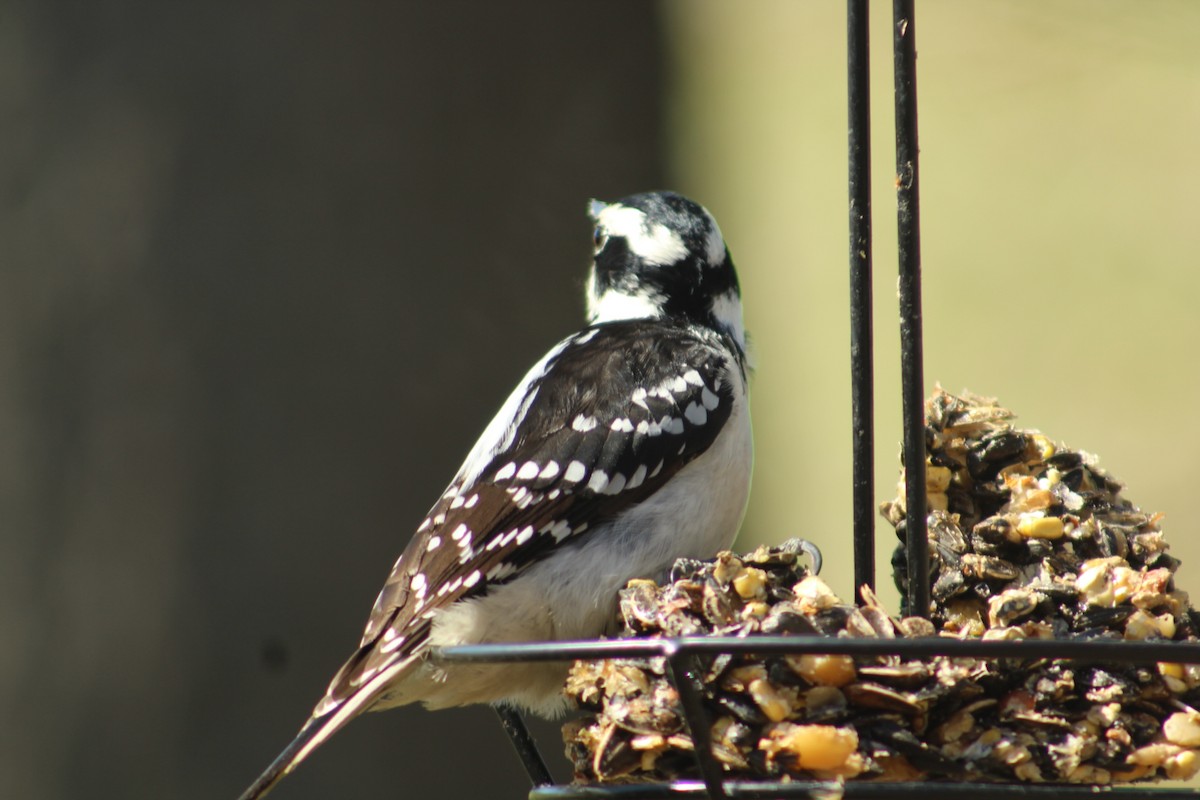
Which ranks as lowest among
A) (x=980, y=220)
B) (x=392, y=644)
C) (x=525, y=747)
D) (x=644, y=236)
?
(x=525, y=747)

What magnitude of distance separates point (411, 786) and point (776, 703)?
Answer: 2731 millimetres

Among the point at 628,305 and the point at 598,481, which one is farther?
the point at 628,305

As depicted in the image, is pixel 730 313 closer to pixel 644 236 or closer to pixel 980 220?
pixel 644 236

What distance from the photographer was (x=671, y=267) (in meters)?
2.51

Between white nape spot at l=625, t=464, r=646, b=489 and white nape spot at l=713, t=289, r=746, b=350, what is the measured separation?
56 cm

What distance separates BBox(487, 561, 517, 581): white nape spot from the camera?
1.91 metres

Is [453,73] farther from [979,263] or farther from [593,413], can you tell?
[593,413]

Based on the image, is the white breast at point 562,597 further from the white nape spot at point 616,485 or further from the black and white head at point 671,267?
the black and white head at point 671,267

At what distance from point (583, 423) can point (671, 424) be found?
0.14 m

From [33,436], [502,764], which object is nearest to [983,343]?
[502,764]

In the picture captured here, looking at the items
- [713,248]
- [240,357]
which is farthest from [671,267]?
[240,357]

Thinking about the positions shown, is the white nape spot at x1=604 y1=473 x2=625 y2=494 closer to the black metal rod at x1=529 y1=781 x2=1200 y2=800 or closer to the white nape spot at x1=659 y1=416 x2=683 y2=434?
the white nape spot at x1=659 y1=416 x2=683 y2=434

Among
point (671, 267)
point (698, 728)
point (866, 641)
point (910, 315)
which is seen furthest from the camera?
point (671, 267)

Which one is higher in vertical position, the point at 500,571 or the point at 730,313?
the point at 730,313
